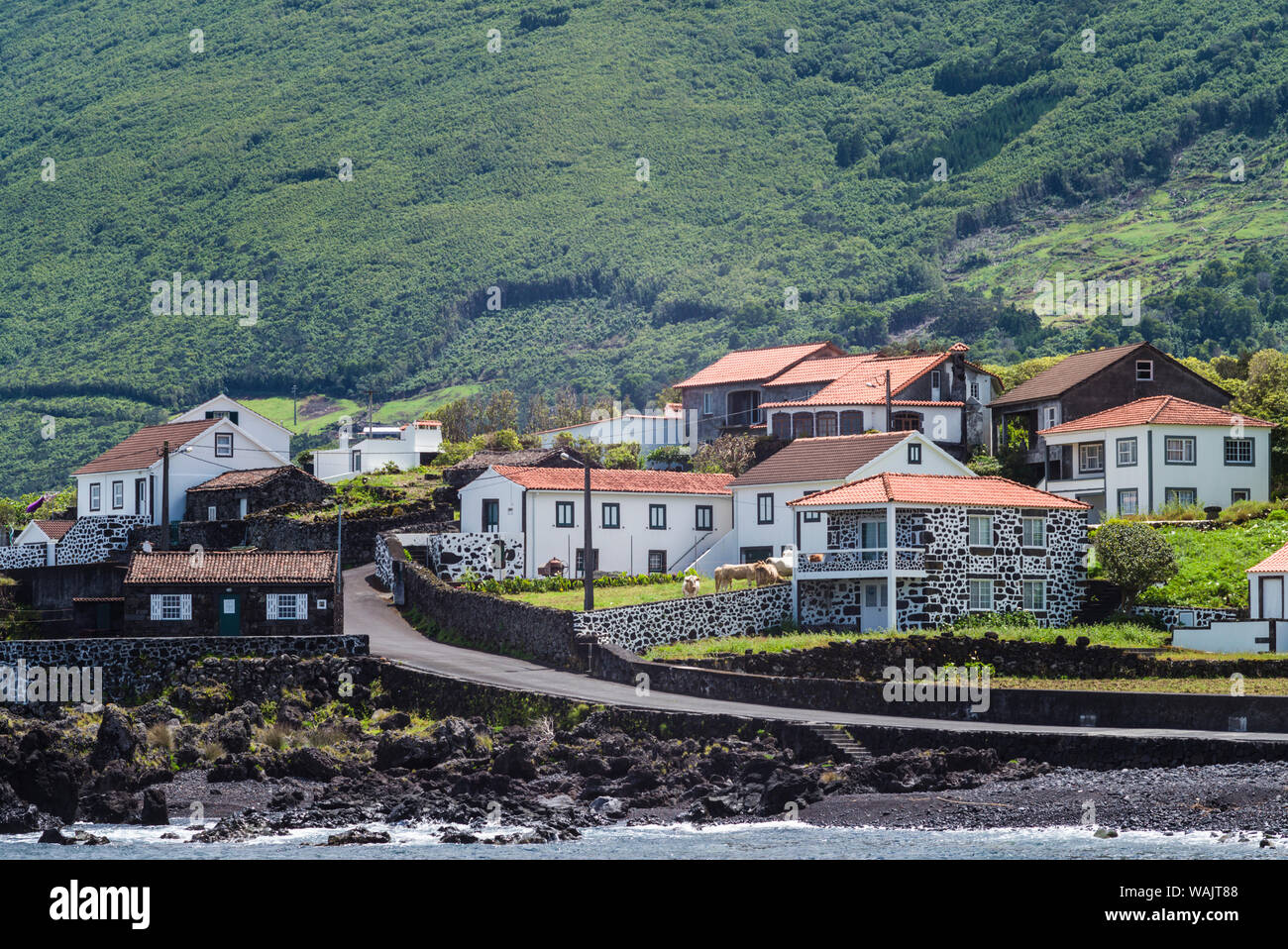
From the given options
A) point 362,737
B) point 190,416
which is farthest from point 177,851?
point 190,416

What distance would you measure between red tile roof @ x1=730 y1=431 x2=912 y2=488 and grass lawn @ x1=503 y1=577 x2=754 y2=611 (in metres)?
5.43

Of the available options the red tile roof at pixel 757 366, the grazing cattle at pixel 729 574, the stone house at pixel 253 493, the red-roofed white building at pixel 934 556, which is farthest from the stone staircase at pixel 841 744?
the red tile roof at pixel 757 366

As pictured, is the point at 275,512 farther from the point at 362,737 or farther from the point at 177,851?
the point at 177,851

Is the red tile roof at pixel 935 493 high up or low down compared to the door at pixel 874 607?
up

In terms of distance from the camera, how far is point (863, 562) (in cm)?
6544

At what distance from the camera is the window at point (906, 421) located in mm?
92625

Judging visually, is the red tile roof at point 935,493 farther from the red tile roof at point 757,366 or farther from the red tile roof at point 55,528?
the red tile roof at point 757,366

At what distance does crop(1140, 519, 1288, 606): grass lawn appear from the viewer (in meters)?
64.4

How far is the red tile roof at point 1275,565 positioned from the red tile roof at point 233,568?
29914 millimetres

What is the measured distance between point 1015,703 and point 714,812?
9.77 meters

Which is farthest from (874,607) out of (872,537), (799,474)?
(799,474)

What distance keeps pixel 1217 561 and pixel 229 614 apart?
3356 cm

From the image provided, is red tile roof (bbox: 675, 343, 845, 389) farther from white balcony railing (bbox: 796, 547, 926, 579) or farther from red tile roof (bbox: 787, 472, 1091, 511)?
white balcony railing (bbox: 796, 547, 926, 579)

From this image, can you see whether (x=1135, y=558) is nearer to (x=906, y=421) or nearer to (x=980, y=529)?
(x=980, y=529)
